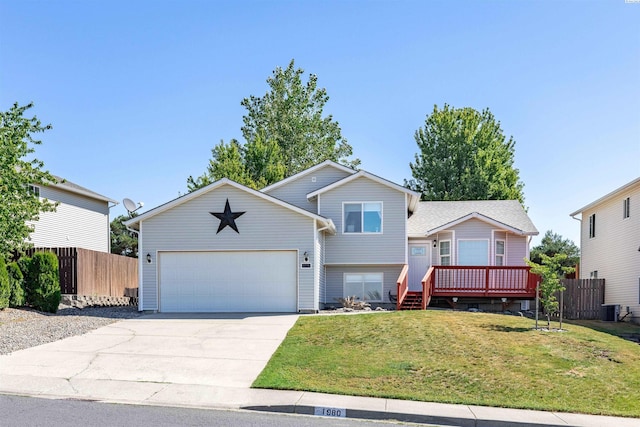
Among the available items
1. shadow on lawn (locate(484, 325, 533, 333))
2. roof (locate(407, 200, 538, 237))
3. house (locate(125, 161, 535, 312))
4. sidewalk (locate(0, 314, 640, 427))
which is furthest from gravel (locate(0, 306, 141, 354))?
roof (locate(407, 200, 538, 237))

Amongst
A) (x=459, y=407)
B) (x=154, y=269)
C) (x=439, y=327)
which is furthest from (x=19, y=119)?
(x=459, y=407)

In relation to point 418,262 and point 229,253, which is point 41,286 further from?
point 418,262

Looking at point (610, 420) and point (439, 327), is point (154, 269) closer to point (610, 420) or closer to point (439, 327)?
point (439, 327)

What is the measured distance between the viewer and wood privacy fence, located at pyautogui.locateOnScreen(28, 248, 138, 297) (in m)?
20.9

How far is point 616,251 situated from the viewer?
2286cm

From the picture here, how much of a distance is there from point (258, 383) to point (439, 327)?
6.22 meters

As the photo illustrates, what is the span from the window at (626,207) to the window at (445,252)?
6.96m

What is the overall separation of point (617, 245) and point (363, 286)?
10.7 meters

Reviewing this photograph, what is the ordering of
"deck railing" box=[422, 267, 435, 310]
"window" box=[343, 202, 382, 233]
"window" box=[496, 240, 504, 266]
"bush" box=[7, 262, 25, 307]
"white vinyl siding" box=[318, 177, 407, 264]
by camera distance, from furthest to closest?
"window" box=[496, 240, 504, 266]
"window" box=[343, 202, 382, 233]
"white vinyl siding" box=[318, 177, 407, 264]
"deck railing" box=[422, 267, 435, 310]
"bush" box=[7, 262, 25, 307]

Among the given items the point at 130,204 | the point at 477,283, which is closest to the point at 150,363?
the point at 477,283

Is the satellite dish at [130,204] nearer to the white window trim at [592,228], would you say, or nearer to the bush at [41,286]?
the bush at [41,286]

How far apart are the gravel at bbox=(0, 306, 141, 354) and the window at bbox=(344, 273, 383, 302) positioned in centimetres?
809

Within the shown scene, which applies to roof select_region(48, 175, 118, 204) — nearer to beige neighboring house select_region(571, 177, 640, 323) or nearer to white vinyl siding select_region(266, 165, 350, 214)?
white vinyl siding select_region(266, 165, 350, 214)

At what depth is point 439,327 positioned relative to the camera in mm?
14297
